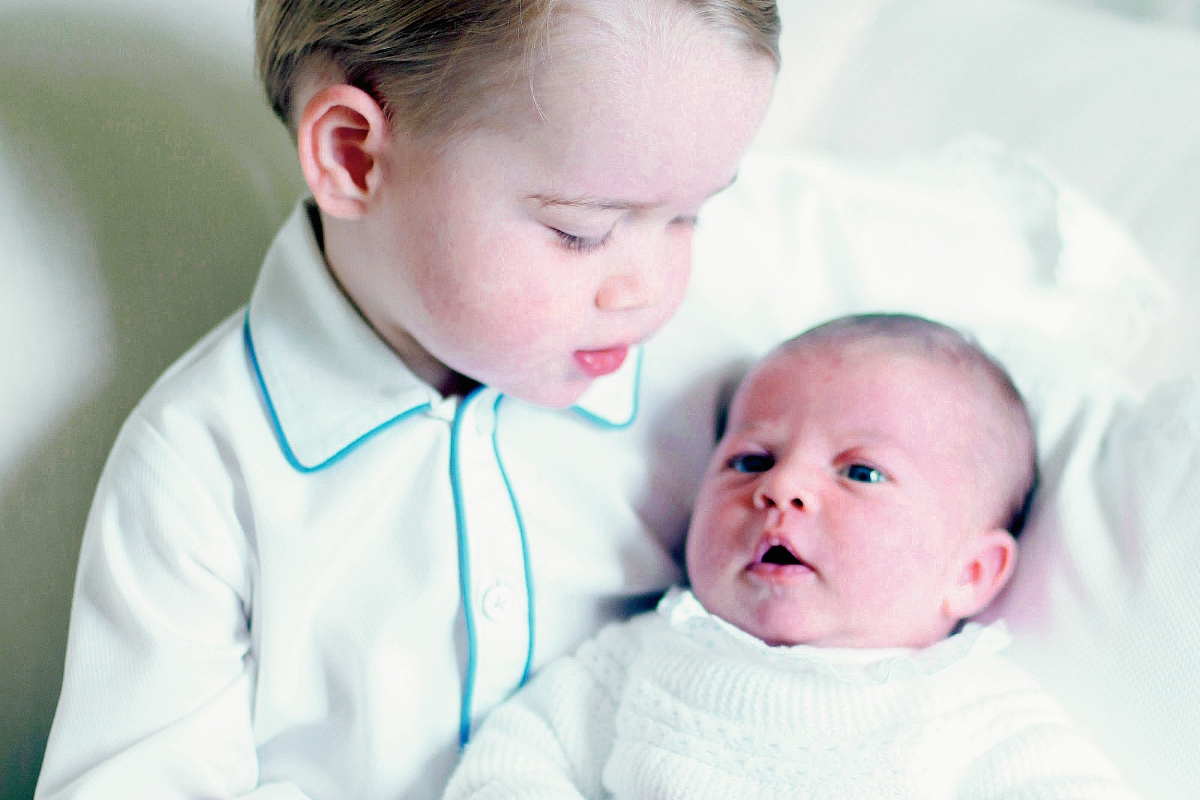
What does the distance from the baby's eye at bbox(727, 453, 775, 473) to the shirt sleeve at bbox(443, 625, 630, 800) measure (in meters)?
0.18

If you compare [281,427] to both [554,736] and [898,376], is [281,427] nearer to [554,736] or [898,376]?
[554,736]

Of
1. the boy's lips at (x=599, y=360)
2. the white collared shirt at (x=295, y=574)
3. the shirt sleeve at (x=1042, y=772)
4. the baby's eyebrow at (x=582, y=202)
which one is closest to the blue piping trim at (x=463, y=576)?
the white collared shirt at (x=295, y=574)

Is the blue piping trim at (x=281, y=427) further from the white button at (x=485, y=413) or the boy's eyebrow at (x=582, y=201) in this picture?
the boy's eyebrow at (x=582, y=201)

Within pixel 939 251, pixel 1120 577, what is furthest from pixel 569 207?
pixel 939 251

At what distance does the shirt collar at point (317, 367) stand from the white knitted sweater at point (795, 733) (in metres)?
0.27

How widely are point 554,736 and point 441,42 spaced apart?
Result: 557 mm

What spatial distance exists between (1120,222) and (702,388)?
68 centimetres

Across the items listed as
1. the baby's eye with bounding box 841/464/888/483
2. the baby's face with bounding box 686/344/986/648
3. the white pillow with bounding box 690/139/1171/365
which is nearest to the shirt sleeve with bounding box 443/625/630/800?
the baby's face with bounding box 686/344/986/648

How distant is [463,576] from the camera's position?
91cm

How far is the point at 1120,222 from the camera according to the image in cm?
143

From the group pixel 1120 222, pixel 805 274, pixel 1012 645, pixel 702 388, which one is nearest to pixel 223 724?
pixel 702 388

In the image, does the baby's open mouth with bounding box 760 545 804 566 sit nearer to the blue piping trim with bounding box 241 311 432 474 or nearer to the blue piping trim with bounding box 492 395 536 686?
the blue piping trim with bounding box 492 395 536 686

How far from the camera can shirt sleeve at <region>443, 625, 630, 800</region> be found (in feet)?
2.85

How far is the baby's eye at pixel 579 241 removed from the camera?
31.6 inches
